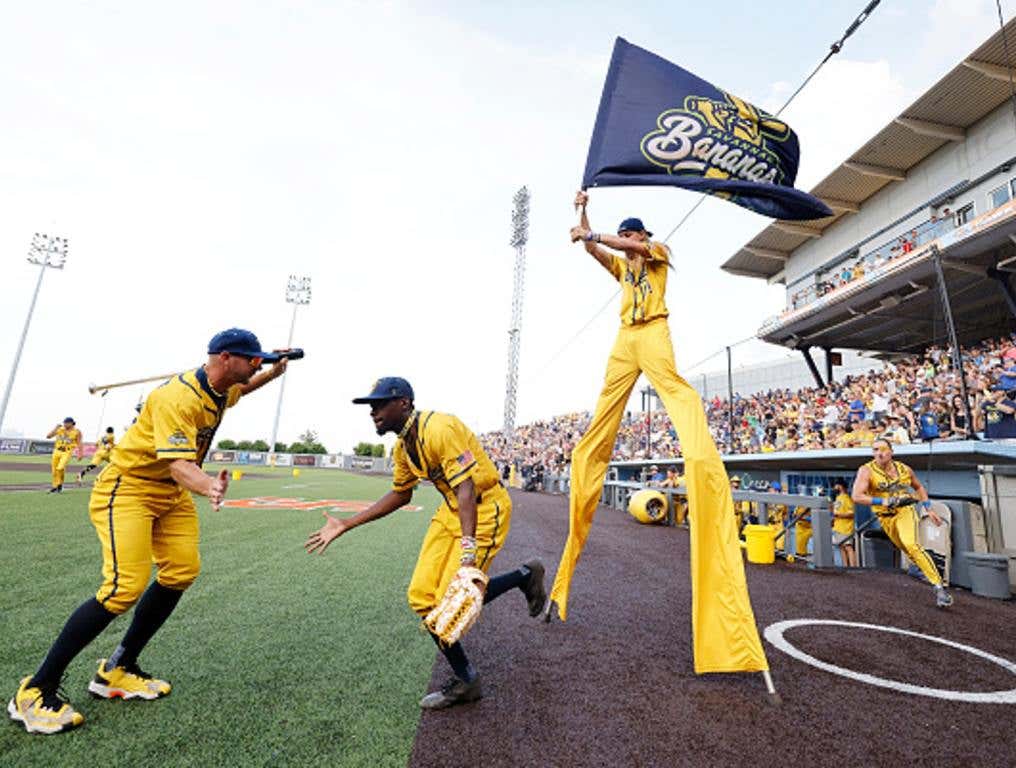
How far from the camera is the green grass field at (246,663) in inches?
84.5

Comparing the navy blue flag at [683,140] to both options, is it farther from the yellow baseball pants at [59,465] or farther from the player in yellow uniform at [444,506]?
the yellow baseball pants at [59,465]

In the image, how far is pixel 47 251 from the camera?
4094 cm

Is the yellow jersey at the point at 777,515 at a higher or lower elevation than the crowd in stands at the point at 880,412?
lower

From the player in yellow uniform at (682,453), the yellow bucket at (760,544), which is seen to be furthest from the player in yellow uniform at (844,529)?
the player in yellow uniform at (682,453)

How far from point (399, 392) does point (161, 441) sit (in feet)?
4.20

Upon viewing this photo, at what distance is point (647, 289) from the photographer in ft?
11.4

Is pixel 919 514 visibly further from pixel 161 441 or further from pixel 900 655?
pixel 161 441

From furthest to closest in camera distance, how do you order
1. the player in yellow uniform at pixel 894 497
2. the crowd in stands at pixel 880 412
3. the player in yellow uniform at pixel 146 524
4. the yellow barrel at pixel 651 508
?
the yellow barrel at pixel 651 508
the crowd in stands at pixel 880 412
the player in yellow uniform at pixel 894 497
the player in yellow uniform at pixel 146 524

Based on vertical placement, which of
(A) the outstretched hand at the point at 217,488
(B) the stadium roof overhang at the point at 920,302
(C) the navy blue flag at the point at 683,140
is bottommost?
(A) the outstretched hand at the point at 217,488

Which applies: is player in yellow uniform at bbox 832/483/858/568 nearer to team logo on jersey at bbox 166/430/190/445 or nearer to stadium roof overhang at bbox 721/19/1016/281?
team logo on jersey at bbox 166/430/190/445

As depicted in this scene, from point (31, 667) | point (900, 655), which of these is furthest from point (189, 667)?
point (900, 655)

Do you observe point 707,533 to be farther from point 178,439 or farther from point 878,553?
point 878,553

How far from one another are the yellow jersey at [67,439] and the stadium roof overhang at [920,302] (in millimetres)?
23140

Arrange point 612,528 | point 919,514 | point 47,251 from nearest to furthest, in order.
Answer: point 919,514, point 612,528, point 47,251
